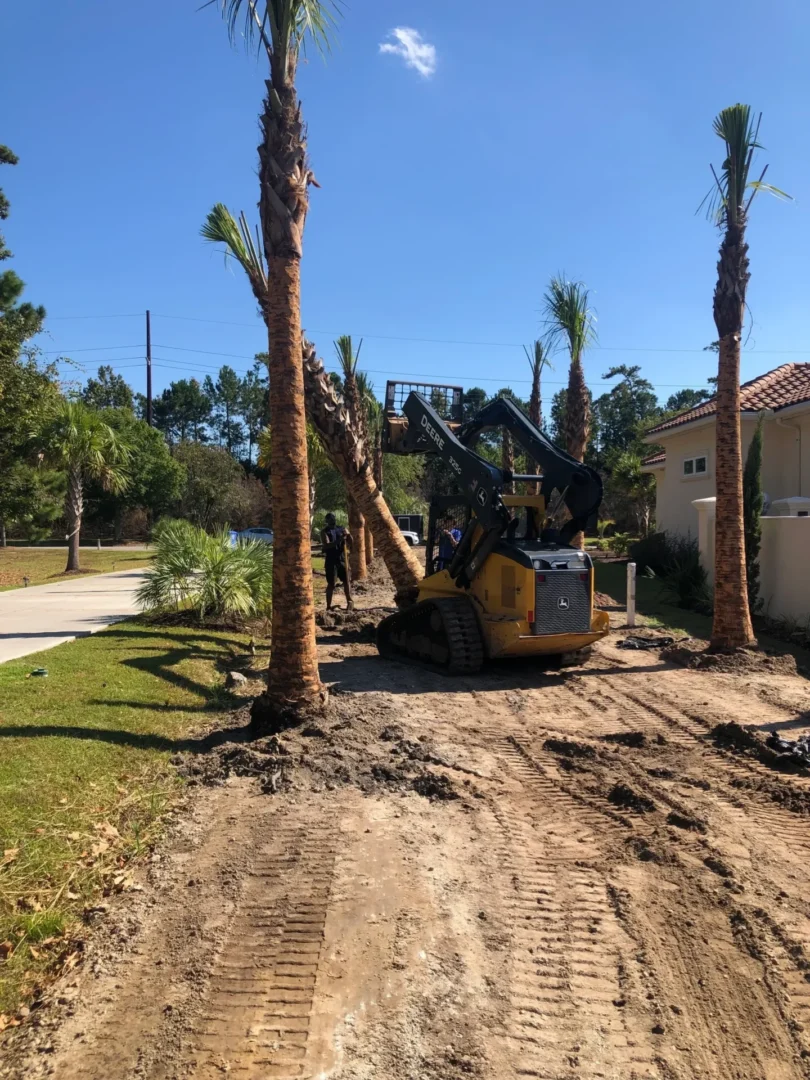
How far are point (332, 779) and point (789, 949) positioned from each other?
3.34 meters

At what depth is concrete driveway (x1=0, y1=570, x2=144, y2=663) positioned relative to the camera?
10.9 meters

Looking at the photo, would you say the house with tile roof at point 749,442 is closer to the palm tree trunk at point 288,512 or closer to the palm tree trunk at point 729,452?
the palm tree trunk at point 729,452

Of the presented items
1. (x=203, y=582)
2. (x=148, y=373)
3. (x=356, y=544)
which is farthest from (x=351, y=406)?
(x=148, y=373)

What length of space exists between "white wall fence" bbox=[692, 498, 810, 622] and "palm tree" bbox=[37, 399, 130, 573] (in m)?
20.7

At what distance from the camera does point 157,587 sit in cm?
1313

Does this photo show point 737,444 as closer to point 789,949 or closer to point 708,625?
point 708,625

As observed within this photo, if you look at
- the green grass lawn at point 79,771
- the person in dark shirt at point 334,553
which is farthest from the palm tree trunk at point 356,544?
the green grass lawn at point 79,771

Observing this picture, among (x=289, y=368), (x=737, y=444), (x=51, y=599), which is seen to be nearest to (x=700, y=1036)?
(x=289, y=368)

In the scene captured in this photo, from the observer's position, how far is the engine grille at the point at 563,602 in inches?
354

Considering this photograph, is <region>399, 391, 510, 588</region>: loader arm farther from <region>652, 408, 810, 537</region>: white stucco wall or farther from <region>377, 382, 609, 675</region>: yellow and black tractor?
<region>652, 408, 810, 537</region>: white stucco wall

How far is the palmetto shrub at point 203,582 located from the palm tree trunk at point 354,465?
6.70 feet

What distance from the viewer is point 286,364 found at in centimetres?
710

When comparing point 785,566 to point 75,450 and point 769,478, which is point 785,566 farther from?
point 75,450

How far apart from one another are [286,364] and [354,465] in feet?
19.8
